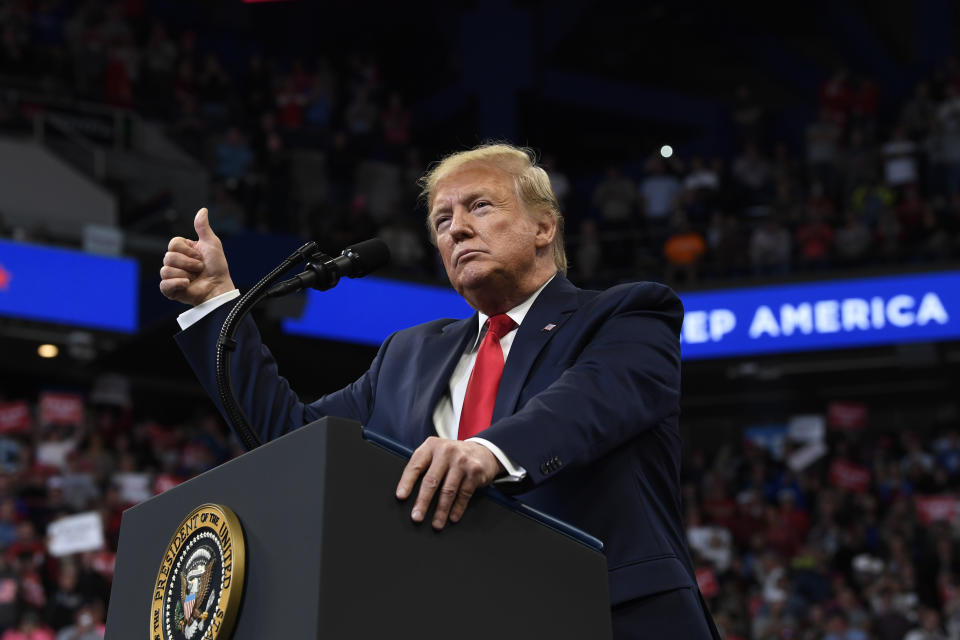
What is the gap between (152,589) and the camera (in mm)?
1637

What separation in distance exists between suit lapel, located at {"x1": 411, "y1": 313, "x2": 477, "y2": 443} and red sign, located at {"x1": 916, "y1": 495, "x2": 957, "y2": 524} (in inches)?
381

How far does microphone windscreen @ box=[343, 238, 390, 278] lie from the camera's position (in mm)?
1970

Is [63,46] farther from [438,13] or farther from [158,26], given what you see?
[438,13]

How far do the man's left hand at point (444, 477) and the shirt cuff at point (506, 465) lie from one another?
48 mm

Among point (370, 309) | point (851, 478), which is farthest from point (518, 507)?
point (370, 309)

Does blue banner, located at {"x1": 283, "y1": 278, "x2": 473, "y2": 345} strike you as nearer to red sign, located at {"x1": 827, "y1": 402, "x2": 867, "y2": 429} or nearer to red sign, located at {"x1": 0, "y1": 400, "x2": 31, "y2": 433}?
red sign, located at {"x1": 0, "y1": 400, "x2": 31, "y2": 433}

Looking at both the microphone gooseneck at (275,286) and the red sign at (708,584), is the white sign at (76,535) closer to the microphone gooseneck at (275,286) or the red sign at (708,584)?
the red sign at (708,584)

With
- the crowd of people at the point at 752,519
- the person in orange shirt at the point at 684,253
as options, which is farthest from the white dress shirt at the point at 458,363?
the person in orange shirt at the point at 684,253

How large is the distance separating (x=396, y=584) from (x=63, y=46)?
13.3m

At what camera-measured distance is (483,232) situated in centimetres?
211

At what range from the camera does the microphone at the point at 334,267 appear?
1880 mm

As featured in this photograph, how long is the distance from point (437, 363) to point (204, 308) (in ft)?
1.22

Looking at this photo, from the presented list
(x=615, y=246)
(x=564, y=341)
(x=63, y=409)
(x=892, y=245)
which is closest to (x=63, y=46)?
(x=63, y=409)

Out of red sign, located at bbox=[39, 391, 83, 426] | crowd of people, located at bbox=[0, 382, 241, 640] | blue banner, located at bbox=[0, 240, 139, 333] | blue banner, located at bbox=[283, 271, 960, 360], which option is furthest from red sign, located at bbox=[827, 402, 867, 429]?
red sign, located at bbox=[39, 391, 83, 426]
